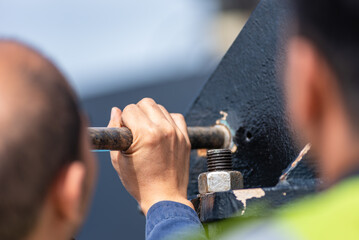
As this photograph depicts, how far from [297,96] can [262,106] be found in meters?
0.77

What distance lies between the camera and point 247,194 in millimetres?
1129

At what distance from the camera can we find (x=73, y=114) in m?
0.79

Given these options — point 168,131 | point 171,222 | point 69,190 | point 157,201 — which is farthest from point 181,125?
point 69,190

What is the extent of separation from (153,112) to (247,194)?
0.92 feet

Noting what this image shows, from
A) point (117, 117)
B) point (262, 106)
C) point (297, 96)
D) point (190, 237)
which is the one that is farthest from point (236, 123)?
point (297, 96)

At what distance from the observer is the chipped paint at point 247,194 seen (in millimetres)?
1108

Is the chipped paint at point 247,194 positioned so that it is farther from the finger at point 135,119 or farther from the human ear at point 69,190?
the human ear at point 69,190

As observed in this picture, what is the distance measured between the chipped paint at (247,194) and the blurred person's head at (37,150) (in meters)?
0.40

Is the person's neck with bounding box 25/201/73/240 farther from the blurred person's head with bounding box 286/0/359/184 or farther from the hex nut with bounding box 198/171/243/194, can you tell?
the hex nut with bounding box 198/171/243/194

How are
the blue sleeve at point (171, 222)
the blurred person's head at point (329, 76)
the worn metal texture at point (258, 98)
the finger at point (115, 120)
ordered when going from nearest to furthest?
the blurred person's head at point (329, 76) < the blue sleeve at point (171, 222) < the finger at point (115, 120) < the worn metal texture at point (258, 98)

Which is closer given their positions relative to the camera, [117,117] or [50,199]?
[50,199]

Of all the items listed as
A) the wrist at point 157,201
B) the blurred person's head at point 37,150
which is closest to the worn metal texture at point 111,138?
the wrist at point 157,201

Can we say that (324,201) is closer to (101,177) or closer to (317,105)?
(317,105)

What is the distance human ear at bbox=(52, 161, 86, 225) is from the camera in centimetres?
75
